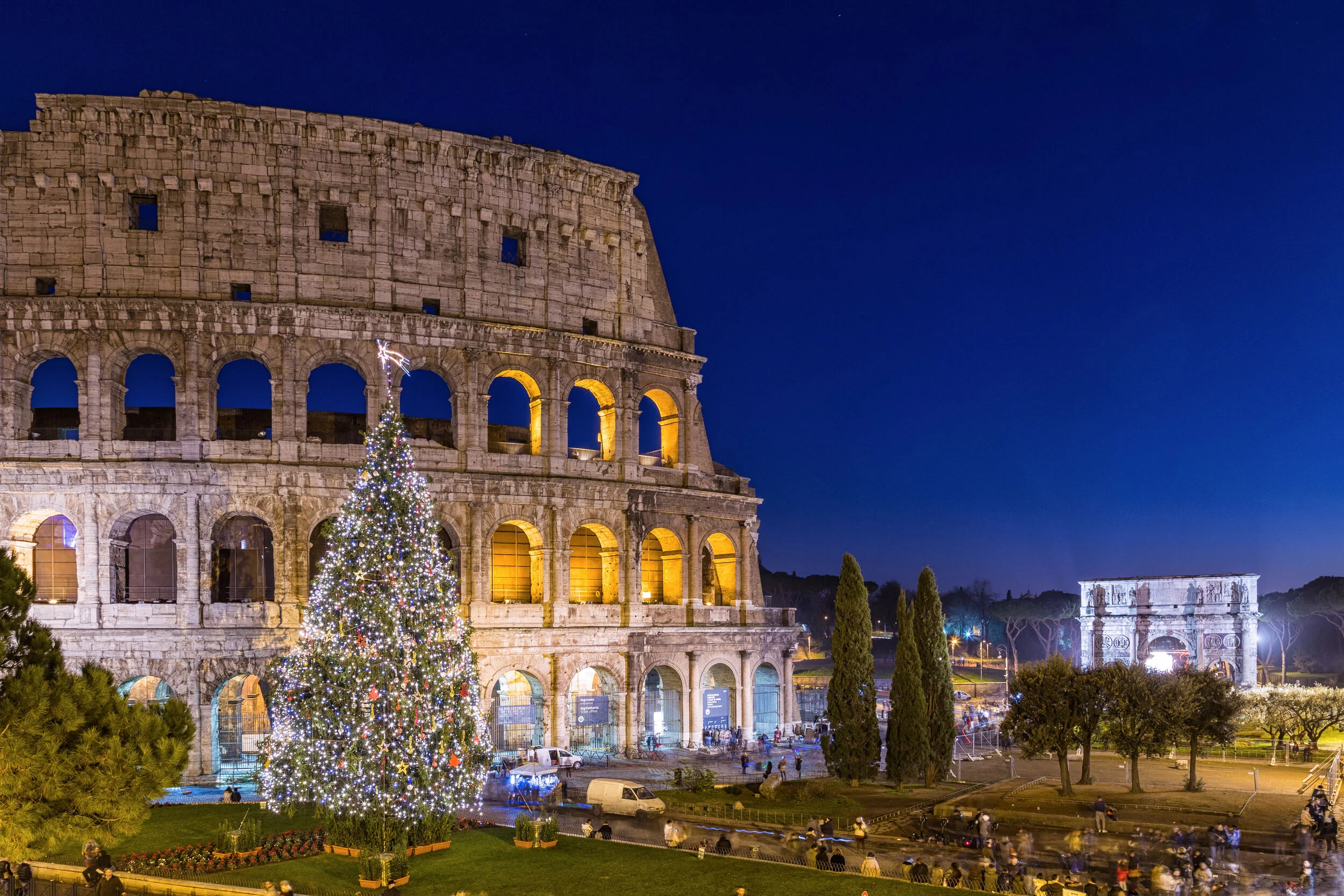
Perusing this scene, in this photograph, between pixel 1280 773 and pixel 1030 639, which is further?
pixel 1030 639

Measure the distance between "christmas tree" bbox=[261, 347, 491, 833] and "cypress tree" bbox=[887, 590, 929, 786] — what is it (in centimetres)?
1705

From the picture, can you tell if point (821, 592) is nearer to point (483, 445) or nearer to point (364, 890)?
point (483, 445)

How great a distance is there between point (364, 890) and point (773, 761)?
943 inches

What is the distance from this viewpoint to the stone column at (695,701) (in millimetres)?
43750

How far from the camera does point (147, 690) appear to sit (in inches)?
1543

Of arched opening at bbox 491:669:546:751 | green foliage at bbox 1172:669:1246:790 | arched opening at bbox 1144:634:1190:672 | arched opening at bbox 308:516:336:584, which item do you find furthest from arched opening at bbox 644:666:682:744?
arched opening at bbox 1144:634:1190:672

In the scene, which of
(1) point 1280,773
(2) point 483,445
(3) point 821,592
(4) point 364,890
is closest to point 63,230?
(2) point 483,445

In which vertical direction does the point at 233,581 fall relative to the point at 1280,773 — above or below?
above

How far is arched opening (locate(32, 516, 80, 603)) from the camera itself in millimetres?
37469

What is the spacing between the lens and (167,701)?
70.4ft

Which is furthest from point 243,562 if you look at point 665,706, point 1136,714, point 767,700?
point 1136,714

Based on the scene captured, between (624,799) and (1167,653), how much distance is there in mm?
55919

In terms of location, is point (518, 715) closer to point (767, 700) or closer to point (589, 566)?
point (589, 566)

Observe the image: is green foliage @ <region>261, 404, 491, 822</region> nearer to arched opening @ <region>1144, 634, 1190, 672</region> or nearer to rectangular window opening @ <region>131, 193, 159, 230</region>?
rectangular window opening @ <region>131, 193, 159, 230</region>
